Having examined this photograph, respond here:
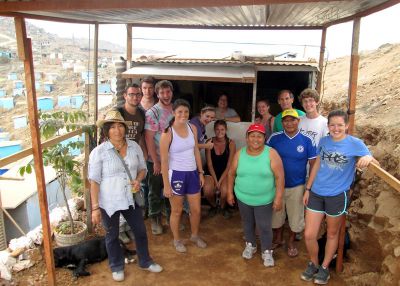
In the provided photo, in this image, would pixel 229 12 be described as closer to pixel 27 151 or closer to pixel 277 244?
pixel 27 151

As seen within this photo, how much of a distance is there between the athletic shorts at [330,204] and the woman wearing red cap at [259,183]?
409mm

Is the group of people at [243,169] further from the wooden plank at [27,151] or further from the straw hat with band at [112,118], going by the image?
the wooden plank at [27,151]

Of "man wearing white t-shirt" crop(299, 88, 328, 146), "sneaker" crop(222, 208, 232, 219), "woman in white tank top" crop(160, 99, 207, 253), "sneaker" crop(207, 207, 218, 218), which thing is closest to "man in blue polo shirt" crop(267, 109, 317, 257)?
"man wearing white t-shirt" crop(299, 88, 328, 146)

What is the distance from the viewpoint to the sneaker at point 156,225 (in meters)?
4.89

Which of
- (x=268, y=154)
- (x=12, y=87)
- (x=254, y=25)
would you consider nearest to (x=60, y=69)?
(x=12, y=87)

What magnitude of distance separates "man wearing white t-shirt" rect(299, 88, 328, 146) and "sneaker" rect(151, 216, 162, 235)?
2.41m

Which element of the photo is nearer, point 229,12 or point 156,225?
point 229,12

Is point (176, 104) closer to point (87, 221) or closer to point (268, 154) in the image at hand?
A: point (268, 154)

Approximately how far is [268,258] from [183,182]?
140 cm

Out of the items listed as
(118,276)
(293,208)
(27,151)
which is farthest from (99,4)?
(293,208)

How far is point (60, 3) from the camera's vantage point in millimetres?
2846

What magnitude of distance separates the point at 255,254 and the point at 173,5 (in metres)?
3.19

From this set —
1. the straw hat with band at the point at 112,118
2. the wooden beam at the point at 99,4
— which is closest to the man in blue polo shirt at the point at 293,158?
the wooden beam at the point at 99,4

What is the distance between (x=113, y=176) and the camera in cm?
353
